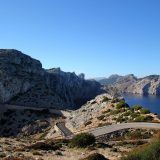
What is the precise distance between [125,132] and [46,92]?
3680 inches

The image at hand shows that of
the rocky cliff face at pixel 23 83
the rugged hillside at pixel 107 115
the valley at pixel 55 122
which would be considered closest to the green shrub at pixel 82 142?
the valley at pixel 55 122

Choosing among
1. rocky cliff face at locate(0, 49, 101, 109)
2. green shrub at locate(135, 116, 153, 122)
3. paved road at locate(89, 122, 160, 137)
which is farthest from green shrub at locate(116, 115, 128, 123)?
rocky cliff face at locate(0, 49, 101, 109)

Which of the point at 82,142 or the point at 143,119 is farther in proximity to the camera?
the point at 143,119

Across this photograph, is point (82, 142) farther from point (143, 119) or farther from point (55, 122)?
point (55, 122)

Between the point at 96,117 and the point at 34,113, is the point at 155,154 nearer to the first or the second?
the point at 96,117

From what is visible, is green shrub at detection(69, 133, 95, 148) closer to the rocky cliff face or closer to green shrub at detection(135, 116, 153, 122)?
green shrub at detection(135, 116, 153, 122)

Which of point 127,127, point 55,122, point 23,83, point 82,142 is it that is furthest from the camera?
point 23,83

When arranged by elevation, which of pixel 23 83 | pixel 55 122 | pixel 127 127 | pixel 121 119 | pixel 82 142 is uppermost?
pixel 23 83

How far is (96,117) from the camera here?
242ft

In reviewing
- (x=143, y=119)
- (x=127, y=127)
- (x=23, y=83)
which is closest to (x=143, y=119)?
(x=143, y=119)

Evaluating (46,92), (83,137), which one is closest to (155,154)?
(83,137)

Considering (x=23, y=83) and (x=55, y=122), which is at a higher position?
(x=23, y=83)

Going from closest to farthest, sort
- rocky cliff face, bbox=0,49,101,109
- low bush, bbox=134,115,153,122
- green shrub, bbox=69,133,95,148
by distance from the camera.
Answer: green shrub, bbox=69,133,95,148
low bush, bbox=134,115,153,122
rocky cliff face, bbox=0,49,101,109

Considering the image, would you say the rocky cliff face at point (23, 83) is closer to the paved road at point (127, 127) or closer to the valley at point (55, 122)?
the valley at point (55, 122)
